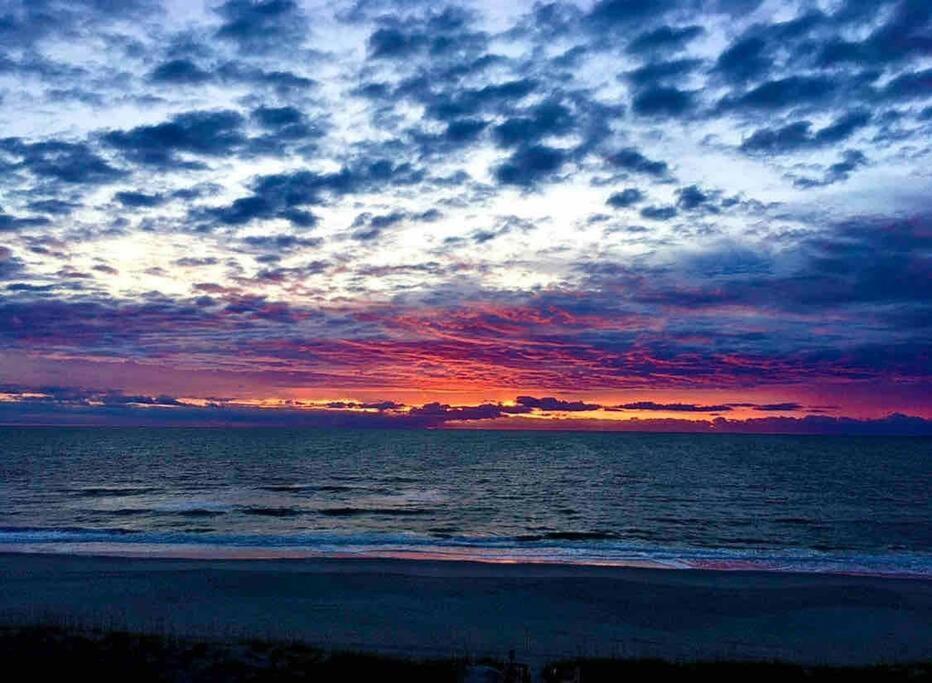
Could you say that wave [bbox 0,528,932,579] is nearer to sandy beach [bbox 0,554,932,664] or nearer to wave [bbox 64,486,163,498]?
sandy beach [bbox 0,554,932,664]

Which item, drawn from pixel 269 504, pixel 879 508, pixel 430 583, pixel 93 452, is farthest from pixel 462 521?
pixel 93 452

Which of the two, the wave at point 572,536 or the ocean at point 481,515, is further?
the wave at point 572,536

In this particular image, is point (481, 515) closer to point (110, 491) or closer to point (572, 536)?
point (572, 536)

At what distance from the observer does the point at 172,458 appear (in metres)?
103

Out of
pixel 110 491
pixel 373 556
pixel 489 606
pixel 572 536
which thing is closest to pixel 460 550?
pixel 373 556

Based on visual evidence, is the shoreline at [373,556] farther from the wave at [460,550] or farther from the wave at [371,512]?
the wave at [371,512]

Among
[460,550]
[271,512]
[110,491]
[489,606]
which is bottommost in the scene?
[110,491]

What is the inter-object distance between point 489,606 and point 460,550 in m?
11.6

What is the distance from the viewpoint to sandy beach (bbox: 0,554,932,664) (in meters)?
19.7

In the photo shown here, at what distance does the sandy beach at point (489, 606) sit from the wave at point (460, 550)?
8.56 ft

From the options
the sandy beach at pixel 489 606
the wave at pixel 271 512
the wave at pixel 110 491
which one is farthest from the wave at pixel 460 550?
the wave at pixel 110 491

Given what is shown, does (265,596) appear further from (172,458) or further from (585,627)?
(172,458)

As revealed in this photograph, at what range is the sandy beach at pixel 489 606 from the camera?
776 inches

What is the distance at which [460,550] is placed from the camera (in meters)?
35.4
